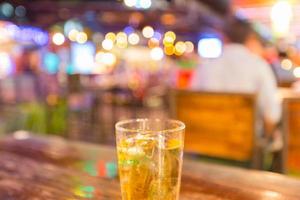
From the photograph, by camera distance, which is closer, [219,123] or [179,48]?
[219,123]

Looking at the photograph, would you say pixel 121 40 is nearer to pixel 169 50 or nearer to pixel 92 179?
pixel 169 50

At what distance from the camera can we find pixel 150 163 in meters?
0.69

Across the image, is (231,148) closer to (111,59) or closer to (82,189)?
(82,189)

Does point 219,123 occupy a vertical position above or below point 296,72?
below

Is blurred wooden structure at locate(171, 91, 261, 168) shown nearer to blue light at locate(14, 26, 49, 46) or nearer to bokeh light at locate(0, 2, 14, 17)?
bokeh light at locate(0, 2, 14, 17)

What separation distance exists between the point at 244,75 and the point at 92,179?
1764 millimetres

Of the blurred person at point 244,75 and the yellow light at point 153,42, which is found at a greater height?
the yellow light at point 153,42

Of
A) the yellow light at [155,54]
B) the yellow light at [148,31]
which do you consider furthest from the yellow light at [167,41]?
the yellow light at [148,31]

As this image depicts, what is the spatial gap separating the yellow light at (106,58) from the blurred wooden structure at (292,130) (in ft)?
32.3

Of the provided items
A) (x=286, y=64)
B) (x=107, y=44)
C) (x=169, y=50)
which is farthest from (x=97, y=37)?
(x=286, y=64)

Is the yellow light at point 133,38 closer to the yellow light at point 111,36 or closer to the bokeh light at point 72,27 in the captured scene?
the yellow light at point 111,36

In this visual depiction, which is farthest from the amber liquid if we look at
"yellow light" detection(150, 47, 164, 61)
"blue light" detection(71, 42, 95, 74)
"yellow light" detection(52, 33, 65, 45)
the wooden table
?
"blue light" detection(71, 42, 95, 74)

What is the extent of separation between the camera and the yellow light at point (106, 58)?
11.7 metres

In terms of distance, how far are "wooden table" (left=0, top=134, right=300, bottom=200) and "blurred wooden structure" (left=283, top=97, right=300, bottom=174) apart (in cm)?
88
